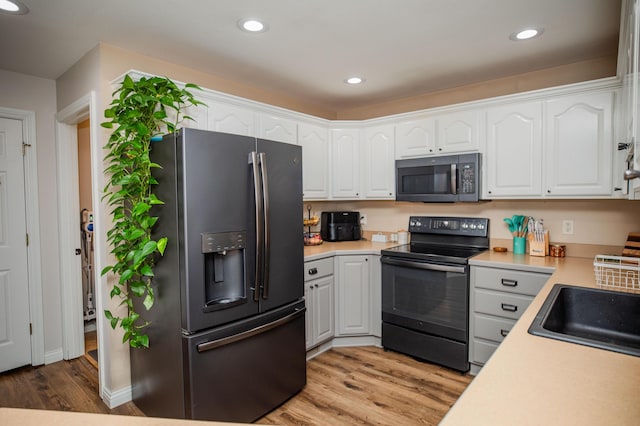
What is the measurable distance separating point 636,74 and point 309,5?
150cm

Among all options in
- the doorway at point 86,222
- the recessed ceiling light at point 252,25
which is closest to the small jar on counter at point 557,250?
the recessed ceiling light at point 252,25

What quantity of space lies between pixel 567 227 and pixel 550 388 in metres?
2.39

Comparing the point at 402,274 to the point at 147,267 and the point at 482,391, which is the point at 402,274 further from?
the point at 482,391

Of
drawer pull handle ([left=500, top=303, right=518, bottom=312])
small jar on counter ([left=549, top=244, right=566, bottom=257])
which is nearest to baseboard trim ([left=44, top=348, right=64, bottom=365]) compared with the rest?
drawer pull handle ([left=500, top=303, right=518, bottom=312])

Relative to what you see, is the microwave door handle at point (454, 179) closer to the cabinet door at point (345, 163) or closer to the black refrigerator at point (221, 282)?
the cabinet door at point (345, 163)

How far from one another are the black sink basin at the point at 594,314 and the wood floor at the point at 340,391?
3.37 feet

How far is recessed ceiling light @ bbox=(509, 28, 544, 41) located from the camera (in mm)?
2254

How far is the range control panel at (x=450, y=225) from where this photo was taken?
126 inches

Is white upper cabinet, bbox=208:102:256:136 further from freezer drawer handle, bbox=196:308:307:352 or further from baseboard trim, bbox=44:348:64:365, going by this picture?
baseboard trim, bbox=44:348:64:365

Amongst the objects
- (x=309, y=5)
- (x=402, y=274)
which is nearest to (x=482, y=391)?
(x=309, y=5)

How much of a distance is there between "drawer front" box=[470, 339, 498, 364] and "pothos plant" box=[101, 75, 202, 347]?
2272 millimetres

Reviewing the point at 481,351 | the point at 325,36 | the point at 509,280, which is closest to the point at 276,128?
the point at 325,36

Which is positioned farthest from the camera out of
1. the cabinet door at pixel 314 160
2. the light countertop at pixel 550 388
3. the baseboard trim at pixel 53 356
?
the cabinet door at pixel 314 160

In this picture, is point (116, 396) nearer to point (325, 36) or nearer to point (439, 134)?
point (325, 36)
